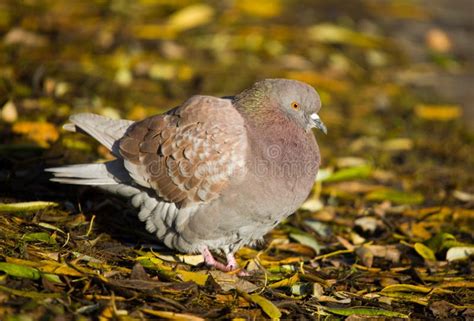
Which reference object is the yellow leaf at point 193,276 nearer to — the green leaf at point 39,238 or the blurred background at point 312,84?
the blurred background at point 312,84

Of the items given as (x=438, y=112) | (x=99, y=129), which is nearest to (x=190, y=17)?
(x=438, y=112)

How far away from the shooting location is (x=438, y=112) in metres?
10.3

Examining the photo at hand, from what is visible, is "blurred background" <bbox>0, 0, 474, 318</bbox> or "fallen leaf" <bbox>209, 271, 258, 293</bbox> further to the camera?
"blurred background" <bbox>0, 0, 474, 318</bbox>

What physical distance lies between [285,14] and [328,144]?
450cm

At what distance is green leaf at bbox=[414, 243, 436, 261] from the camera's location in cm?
622

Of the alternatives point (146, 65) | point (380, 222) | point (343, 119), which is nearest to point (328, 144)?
point (343, 119)

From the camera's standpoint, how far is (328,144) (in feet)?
29.5

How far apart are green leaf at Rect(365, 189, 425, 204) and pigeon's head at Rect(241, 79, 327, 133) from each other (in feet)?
6.81

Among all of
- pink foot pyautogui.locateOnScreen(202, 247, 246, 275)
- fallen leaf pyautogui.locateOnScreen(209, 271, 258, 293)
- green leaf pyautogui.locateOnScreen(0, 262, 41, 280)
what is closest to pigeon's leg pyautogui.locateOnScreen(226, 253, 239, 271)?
pink foot pyautogui.locateOnScreen(202, 247, 246, 275)

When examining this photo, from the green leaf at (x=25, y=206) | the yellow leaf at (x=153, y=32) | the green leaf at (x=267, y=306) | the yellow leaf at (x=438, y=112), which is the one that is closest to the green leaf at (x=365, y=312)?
the green leaf at (x=267, y=306)

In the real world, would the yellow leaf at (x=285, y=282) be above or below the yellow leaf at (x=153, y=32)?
below

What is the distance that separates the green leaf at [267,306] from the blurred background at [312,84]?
732 millimetres

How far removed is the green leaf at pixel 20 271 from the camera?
4.64 metres

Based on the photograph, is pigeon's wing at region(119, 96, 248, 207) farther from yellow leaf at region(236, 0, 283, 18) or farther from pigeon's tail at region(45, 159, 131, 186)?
yellow leaf at region(236, 0, 283, 18)
